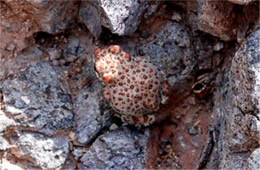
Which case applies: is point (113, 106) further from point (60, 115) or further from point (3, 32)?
point (3, 32)

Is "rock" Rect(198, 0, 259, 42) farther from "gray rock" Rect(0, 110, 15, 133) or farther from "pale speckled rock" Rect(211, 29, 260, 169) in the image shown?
"gray rock" Rect(0, 110, 15, 133)

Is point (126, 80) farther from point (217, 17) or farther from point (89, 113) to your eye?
point (217, 17)

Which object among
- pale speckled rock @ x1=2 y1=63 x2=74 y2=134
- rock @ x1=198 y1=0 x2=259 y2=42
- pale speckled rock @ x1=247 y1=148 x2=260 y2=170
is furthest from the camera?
pale speckled rock @ x1=2 y1=63 x2=74 y2=134

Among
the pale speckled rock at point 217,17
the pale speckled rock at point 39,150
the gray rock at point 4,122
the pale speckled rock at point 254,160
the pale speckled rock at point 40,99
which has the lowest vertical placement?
the pale speckled rock at point 39,150

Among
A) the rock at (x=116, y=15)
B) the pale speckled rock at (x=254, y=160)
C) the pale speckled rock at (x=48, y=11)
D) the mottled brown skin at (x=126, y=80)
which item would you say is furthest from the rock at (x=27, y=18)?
the pale speckled rock at (x=254, y=160)

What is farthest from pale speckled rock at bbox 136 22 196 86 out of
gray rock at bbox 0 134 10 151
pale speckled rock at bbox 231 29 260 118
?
gray rock at bbox 0 134 10 151

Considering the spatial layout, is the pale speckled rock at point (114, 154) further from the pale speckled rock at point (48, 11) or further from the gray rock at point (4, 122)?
the pale speckled rock at point (48, 11)

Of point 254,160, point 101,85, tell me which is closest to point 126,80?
point 101,85
